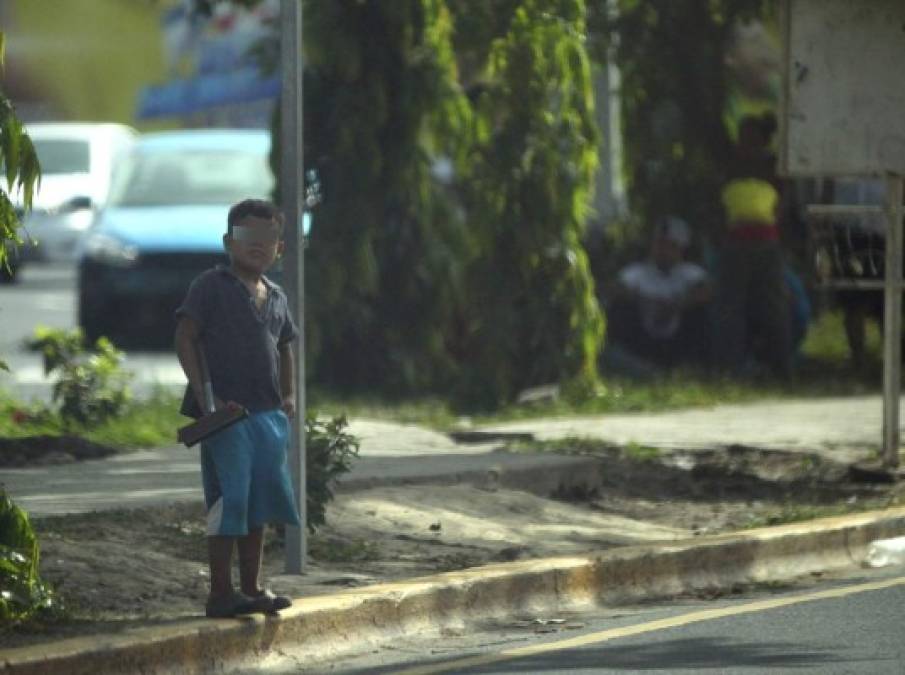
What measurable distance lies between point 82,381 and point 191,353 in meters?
6.10

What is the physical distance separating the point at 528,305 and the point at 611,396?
3.01 ft

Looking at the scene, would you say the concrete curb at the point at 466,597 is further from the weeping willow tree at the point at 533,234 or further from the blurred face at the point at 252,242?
the weeping willow tree at the point at 533,234

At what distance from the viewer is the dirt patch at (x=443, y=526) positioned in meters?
8.63

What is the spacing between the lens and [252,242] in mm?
7867

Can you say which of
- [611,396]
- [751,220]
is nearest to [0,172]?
[611,396]

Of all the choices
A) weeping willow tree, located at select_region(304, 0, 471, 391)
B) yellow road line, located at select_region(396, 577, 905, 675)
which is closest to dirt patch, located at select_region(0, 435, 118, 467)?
yellow road line, located at select_region(396, 577, 905, 675)

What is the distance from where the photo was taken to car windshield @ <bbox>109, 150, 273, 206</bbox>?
2127 cm

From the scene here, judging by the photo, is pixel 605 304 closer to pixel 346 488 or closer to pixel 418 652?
pixel 346 488

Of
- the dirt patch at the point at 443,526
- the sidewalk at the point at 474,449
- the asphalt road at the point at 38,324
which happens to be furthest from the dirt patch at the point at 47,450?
the dirt patch at the point at 443,526

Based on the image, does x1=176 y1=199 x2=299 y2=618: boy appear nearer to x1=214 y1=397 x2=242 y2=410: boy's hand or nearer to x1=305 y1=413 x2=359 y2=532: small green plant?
x1=214 y1=397 x2=242 y2=410: boy's hand

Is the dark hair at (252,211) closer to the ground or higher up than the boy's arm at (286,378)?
higher up

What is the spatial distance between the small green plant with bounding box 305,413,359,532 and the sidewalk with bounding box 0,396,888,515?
0.88 metres

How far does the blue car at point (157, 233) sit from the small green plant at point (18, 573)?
11.9m

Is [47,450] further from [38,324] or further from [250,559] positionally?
[38,324]
